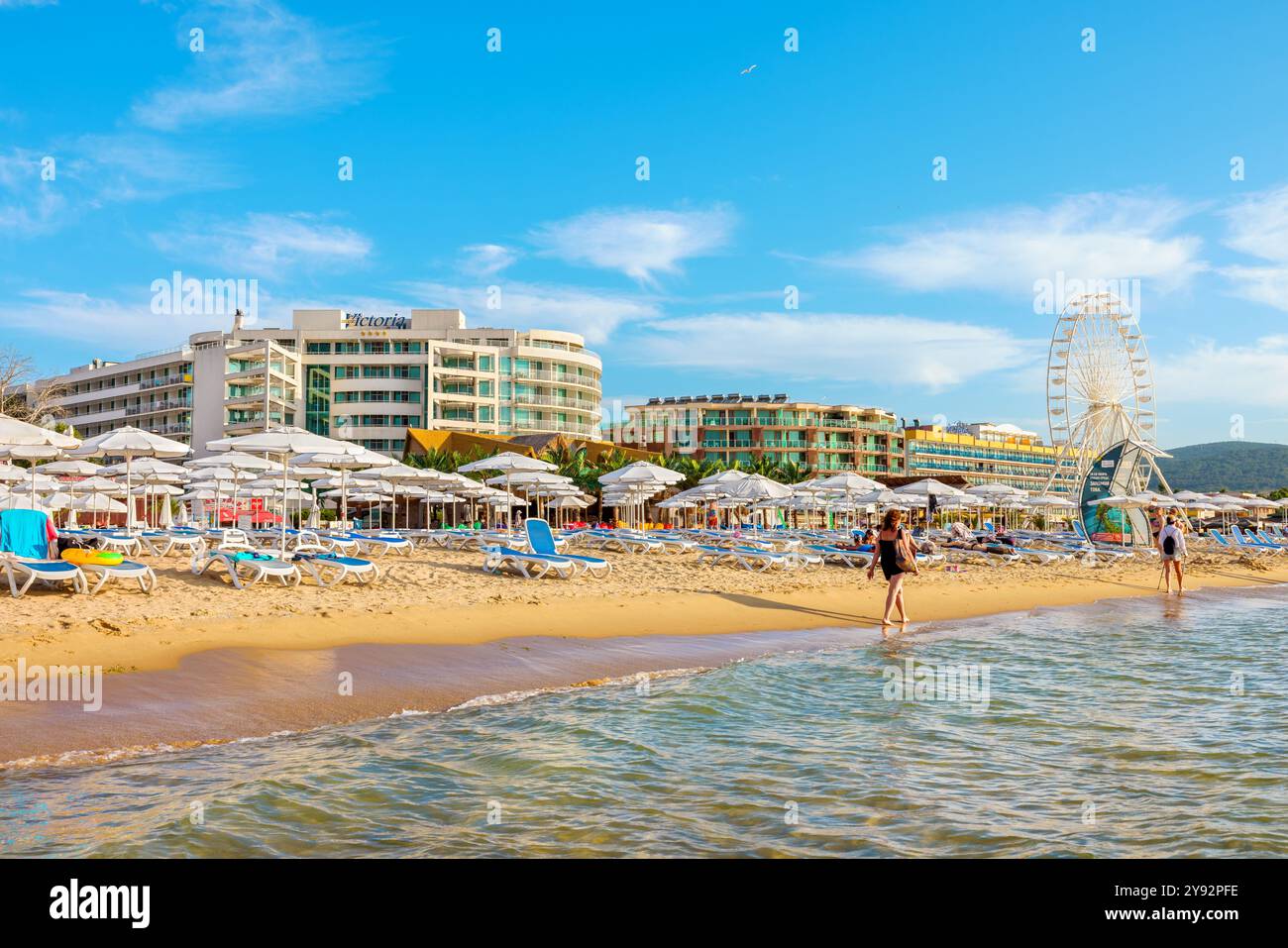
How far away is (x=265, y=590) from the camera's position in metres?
13.3

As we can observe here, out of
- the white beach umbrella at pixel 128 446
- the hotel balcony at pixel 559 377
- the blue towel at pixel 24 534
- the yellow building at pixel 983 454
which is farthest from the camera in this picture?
the yellow building at pixel 983 454

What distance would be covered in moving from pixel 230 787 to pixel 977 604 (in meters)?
15.2

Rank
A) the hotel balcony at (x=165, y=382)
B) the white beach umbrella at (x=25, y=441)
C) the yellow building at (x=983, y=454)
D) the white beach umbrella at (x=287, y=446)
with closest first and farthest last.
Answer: the white beach umbrella at (x=25, y=441)
the white beach umbrella at (x=287, y=446)
the hotel balcony at (x=165, y=382)
the yellow building at (x=983, y=454)

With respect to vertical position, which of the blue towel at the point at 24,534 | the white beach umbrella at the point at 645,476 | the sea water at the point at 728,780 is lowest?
the sea water at the point at 728,780

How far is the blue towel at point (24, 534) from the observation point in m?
12.2

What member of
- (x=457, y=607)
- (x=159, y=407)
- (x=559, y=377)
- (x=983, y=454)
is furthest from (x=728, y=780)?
(x=983, y=454)

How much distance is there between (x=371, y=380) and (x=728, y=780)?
67035 mm

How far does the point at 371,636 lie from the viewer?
1036cm

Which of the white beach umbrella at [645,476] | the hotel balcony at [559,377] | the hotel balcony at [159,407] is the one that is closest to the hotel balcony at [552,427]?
the hotel balcony at [559,377]

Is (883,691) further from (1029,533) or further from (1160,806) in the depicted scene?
(1029,533)

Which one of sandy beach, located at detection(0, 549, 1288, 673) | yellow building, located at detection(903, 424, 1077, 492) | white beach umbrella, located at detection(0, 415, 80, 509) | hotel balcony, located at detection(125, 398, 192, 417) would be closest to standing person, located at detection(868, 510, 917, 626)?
sandy beach, located at detection(0, 549, 1288, 673)

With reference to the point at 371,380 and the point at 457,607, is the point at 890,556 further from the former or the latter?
the point at 371,380

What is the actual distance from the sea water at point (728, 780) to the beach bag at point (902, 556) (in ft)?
10.9

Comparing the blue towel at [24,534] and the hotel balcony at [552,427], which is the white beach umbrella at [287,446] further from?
the hotel balcony at [552,427]
